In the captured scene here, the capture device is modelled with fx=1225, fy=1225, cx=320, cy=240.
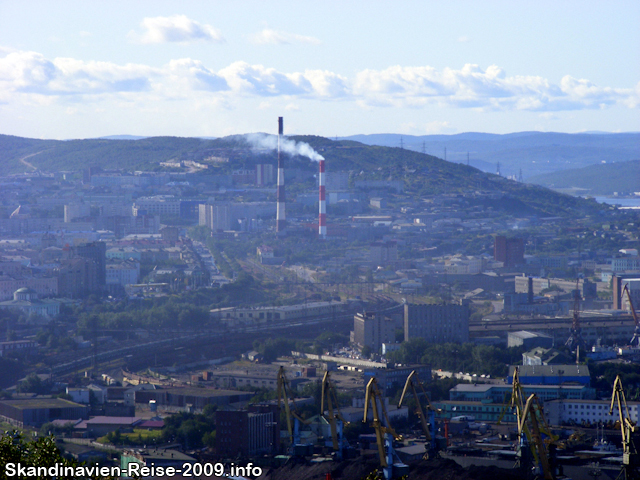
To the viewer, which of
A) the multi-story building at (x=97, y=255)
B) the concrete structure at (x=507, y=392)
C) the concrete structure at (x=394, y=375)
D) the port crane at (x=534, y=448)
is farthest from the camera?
the multi-story building at (x=97, y=255)

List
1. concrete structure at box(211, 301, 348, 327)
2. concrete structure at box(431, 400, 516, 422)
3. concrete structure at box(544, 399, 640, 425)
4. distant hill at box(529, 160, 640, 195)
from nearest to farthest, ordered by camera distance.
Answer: concrete structure at box(544, 399, 640, 425) → concrete structure at box(431, 400, 516, 422) → concrete structure at box(211, 301, 348, 327) → distant hill at box(529, 160, 640, 195)

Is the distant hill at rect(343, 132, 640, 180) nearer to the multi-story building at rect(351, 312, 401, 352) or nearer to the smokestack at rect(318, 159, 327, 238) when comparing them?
the smokestack at rect(318, 159, 327, 238)

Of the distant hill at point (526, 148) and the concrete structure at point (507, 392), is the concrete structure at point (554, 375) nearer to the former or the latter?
the concrete structure at point (507, 392)

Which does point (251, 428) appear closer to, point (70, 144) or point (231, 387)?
point (231, 387)

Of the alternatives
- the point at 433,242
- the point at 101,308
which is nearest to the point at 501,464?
the point at 101,308

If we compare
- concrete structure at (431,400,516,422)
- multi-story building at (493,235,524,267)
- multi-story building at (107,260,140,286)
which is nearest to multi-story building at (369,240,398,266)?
multi-story building at (493,235,524,267)

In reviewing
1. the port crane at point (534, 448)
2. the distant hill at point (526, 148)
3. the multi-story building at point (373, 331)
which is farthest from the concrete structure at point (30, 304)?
the distant hill at point (526, 148)

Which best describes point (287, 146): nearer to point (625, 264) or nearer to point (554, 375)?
point (625, 264)
